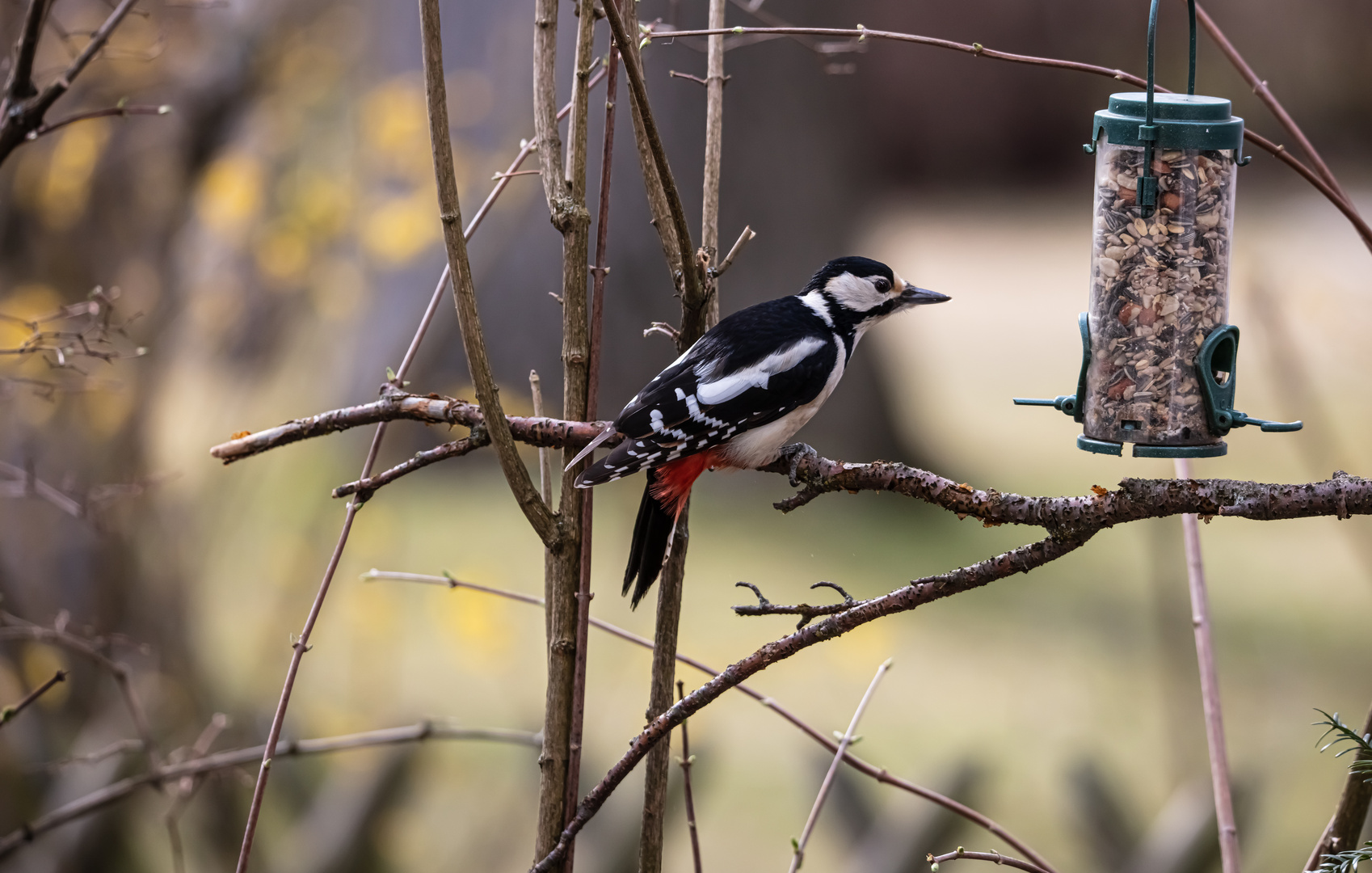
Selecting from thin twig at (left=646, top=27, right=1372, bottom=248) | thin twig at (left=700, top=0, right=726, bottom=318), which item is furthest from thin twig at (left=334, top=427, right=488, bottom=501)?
thin twig at (left=646, top=27, right=1372, bottom=248)

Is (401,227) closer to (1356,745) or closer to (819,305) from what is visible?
(819,305)

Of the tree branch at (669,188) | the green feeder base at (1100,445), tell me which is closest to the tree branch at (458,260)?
the tree branch at (669,188)

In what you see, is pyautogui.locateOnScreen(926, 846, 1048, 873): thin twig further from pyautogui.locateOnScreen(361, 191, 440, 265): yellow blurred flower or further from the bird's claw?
pyautogui.locateOnScreen(361, 191, 440, 265): yellow blurred flower

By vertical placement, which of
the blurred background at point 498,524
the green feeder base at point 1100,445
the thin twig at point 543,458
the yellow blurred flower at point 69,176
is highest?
the yellow blurred flower at point 69,176

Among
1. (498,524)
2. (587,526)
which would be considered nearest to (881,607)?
(587,526)

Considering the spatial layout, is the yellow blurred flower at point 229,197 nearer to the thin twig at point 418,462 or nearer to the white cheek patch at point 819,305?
the white cheek patch at point 819,305

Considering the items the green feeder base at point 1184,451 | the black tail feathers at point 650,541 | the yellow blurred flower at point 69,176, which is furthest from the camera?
the yellow blurred flower at point 69,176

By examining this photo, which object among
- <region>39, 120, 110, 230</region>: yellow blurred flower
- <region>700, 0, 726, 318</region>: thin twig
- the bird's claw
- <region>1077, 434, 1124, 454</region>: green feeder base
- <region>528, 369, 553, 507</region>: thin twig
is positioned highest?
<region>700, 0, 726, 318</region>: thin twig

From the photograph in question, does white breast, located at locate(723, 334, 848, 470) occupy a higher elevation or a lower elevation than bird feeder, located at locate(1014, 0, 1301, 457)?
lower

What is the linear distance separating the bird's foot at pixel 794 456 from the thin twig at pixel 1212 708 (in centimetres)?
42

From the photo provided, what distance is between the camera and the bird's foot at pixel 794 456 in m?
1.35

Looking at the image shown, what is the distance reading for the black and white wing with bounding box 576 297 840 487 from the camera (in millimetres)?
1486

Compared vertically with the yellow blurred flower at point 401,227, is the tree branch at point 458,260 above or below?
above

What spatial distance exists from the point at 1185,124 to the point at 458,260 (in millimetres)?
829
